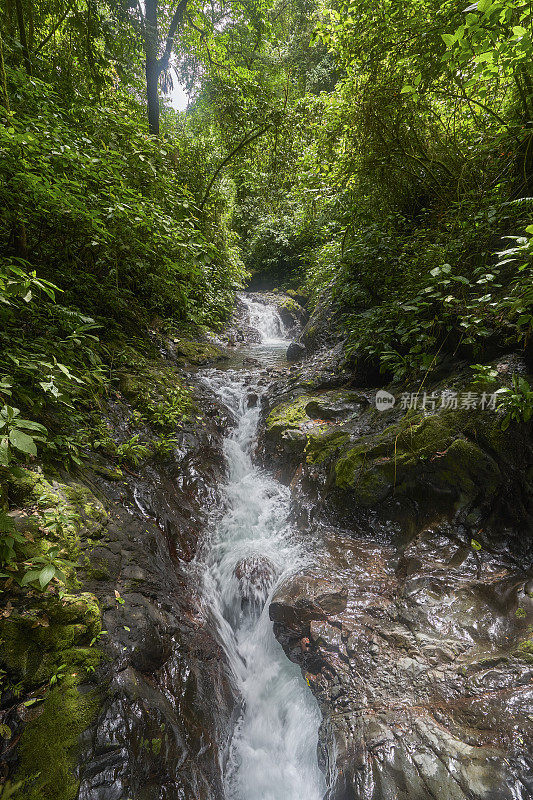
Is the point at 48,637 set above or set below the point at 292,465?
below

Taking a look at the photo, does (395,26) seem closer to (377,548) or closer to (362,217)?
(362,217)

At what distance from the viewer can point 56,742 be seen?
1.61 metres

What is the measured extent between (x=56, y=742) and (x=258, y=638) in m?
2.28

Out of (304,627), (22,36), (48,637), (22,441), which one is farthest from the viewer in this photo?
(22,36)

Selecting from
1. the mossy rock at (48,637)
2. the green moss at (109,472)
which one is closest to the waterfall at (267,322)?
the green moss at (109,472)

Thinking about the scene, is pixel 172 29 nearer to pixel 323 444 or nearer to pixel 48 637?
pixel 323 444

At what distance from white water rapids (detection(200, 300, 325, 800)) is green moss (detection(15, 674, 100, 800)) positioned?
1.65 meters

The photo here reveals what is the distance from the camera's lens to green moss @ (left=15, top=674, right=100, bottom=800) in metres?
1.48

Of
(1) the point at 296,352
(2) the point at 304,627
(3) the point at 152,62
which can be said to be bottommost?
(2) the point at 304,627

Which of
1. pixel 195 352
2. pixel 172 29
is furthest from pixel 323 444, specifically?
pixel 172 29

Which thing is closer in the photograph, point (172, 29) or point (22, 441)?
point (22, 441)

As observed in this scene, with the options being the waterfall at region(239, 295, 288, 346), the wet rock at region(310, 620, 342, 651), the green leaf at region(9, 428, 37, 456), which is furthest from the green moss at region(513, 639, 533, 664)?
the waterfall at region(239, 295, 288, 346)

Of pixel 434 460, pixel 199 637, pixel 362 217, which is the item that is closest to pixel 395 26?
pixel 362 217

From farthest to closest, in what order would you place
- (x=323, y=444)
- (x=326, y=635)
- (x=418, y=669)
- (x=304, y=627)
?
(x=323, y=444) → (x=304, y=627) → (x=326, y=635) → (x=418, y=669)
